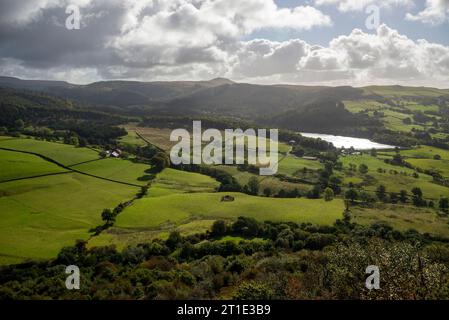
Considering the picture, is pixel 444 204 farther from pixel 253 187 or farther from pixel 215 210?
pixel 215 210

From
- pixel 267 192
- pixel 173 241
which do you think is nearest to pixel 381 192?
pixel 267 192

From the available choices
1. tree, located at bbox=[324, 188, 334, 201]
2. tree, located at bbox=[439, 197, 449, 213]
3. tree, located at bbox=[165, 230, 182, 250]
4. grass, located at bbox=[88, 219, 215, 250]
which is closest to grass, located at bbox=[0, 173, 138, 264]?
grass, located at bbox=[88, 219, 215, 250]

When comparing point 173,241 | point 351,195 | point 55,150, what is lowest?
point 173,241

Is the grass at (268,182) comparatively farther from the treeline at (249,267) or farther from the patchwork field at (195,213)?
the treeline at (249,267)

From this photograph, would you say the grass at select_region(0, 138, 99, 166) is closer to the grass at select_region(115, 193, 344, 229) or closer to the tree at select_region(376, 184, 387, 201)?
the grass at select_region(115, 193, 344, 229)

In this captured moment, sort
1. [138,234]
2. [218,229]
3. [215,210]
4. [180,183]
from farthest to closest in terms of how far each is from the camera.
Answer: [180,183] < [215,210] < [218,229] < [138,234]
